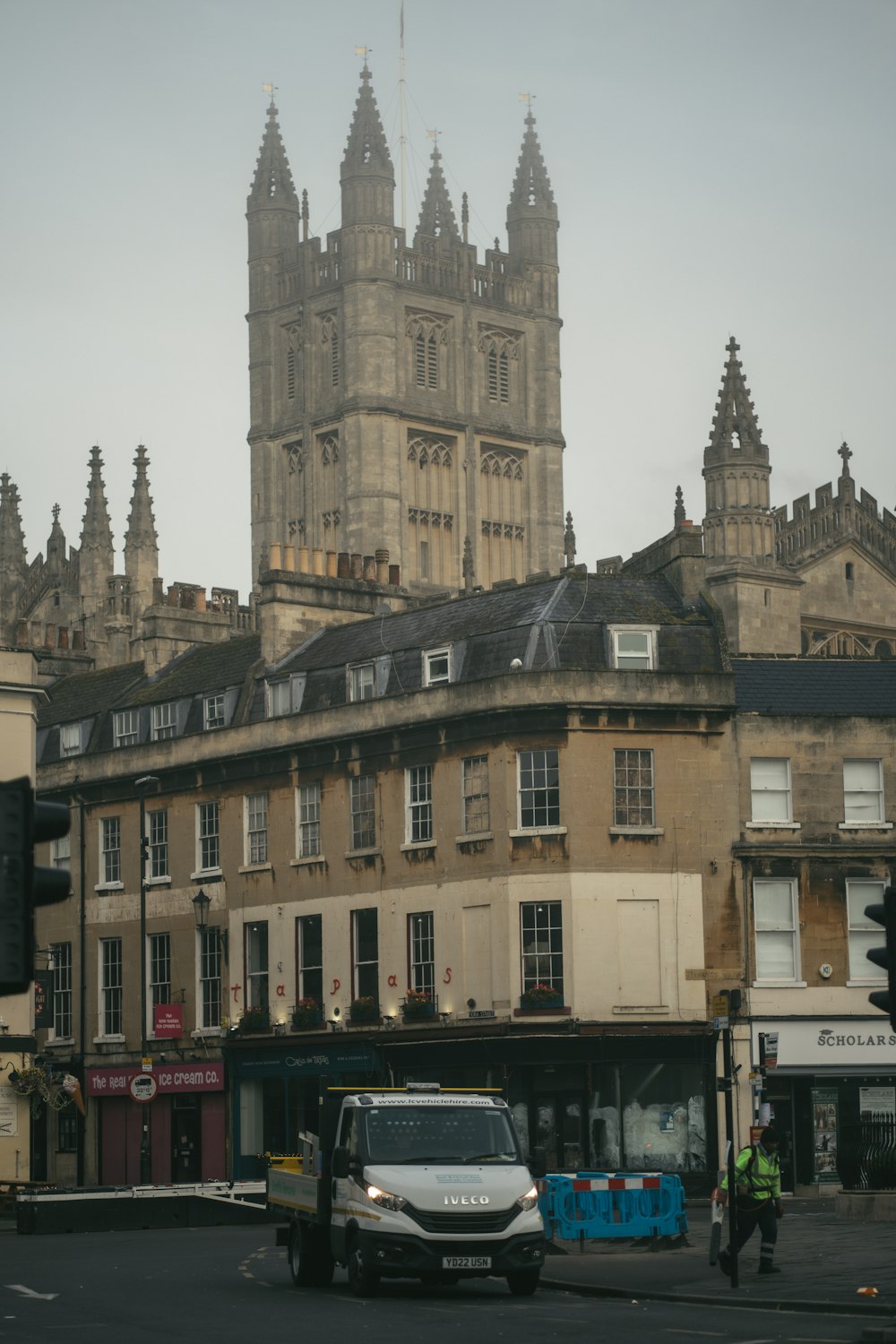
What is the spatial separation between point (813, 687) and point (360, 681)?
33.6ft

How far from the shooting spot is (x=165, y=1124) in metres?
55.0

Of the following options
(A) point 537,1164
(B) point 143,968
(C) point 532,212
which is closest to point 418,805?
(B) point 143,968

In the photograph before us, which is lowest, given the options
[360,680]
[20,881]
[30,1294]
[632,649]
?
[30,1294]

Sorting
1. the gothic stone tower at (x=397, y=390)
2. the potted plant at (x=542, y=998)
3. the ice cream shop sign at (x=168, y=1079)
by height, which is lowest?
the ice cream shop sign at (x=168, y=1079)

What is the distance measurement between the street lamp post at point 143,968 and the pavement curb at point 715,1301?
925 inches

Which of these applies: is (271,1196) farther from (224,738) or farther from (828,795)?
(224,738)

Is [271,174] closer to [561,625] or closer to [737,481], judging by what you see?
[737,481]

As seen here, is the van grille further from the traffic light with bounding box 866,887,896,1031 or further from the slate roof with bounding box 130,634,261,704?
the slate roof with bounding box 130,634,261,704

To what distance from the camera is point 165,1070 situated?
5488 centimetres

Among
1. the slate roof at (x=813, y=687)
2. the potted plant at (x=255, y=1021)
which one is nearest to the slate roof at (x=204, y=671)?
the potted plant at (x=255, y=1021)

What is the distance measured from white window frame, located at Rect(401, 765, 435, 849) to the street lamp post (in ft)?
18.1

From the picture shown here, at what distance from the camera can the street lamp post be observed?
1972 inches

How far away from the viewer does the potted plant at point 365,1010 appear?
1975 inches

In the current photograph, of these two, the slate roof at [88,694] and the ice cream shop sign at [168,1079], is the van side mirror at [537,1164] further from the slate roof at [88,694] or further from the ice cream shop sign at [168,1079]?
the slate roof at [88,694]
